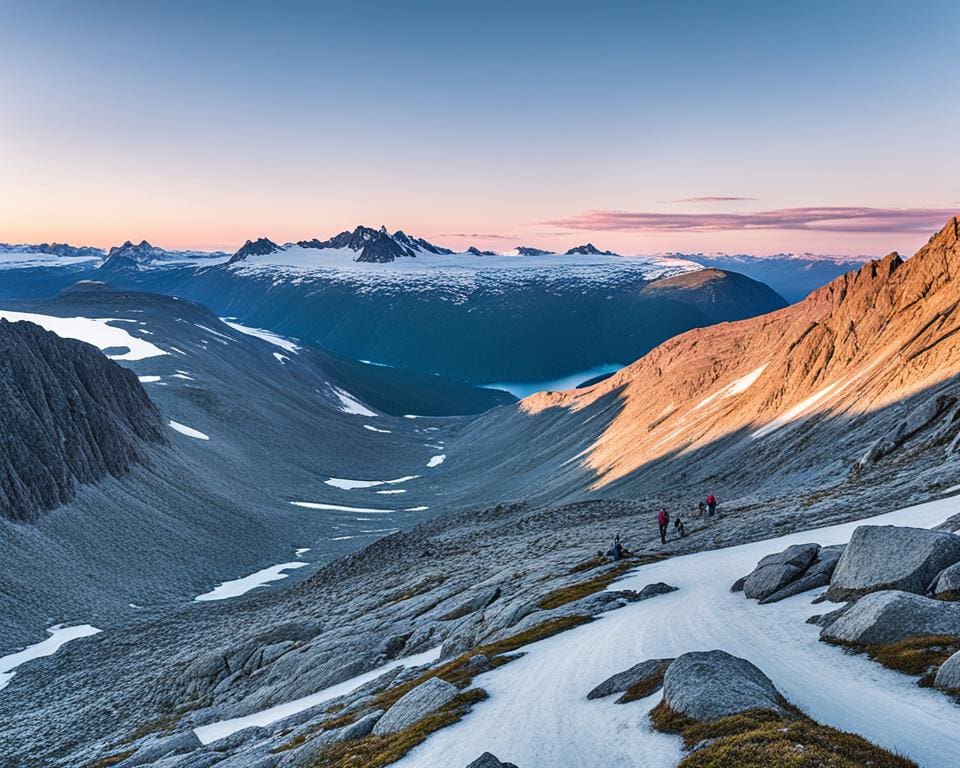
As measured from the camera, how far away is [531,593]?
46.5 metres

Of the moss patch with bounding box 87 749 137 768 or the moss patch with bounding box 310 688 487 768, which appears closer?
the moss patch with bounding box 310 688 487 768

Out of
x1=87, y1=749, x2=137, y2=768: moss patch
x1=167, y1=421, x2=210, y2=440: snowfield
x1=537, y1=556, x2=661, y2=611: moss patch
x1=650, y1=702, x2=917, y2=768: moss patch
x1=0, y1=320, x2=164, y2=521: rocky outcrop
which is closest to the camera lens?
x1=650, y1=702, x2=917, y2=768: moss patch

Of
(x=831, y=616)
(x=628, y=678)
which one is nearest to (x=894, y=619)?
(x=831, y=616)

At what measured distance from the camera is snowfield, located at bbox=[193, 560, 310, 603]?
317 feet

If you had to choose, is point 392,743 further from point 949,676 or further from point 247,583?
point 247,583

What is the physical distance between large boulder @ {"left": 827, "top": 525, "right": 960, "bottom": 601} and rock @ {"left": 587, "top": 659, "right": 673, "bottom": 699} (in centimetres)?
906

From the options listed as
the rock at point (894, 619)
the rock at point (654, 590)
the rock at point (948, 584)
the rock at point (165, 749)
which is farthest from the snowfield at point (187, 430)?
the rock at point (948, 584)

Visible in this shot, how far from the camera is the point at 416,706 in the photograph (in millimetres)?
27047

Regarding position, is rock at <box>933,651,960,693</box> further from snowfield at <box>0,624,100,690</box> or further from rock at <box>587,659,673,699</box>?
snowfield at <box>0,624,100,690</box>

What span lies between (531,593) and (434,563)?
32777 millimetres

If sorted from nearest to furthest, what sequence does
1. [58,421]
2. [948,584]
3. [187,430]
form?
[948,584] < [58,421] < [187,430]

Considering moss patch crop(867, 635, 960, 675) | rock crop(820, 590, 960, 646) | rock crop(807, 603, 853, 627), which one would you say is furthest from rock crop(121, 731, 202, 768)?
moss patch crop(867, 635, 960, 675)

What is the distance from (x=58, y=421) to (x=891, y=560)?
132112mm

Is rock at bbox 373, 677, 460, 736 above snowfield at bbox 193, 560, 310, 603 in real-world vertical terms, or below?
above
